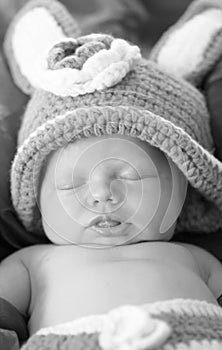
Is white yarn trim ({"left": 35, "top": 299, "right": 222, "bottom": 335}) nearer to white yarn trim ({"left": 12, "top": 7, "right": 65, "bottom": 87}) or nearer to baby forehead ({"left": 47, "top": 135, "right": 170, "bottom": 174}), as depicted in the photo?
baby forehead ({"left": 47, "top": 135, "right": 170, "bottom": 174})

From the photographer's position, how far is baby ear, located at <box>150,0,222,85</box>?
1.12 meters

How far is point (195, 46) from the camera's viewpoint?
3.66ft

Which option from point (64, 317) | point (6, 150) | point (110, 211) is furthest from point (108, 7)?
point (64, 317)

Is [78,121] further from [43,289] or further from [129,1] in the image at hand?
[129,1]

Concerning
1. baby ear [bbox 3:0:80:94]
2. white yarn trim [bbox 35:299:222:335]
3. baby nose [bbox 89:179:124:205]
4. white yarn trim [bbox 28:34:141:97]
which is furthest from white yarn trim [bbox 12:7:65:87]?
white yarn trim [bbox 35:299:222:335]

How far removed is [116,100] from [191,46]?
0.89ft

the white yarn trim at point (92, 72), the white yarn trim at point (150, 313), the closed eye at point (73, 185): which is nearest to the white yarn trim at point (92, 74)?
the white yarn trim at point (92, 72)

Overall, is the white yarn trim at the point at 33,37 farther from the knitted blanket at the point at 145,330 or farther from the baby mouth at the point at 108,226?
the knitted blanket at the point at 145,330

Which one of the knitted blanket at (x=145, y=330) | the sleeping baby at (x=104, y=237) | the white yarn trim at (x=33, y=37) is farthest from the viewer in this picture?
the white yarn trim at (x=33, y=37)

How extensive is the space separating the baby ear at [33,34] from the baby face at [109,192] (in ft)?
0.74

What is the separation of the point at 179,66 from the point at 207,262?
0.36 metres

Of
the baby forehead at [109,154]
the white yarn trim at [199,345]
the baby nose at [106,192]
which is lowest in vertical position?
the white yarn trim at [199,345]

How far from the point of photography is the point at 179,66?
1.12m

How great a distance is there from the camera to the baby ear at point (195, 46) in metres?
1.12
